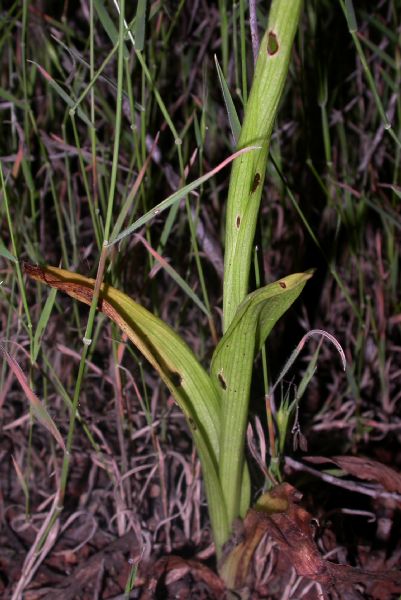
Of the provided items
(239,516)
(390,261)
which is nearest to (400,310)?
(390,261)

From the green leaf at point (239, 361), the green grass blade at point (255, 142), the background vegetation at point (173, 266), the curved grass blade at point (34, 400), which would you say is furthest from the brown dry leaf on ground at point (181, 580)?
the green grass blade at point (255, 142)

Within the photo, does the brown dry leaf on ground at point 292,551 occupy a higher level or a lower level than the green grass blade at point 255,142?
lower

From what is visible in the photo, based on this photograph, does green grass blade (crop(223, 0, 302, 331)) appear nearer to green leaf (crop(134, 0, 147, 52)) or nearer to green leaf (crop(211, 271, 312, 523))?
green leaf (crop(211, 271, 312, 523))

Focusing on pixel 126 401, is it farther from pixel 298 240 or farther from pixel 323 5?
pixel 323 5

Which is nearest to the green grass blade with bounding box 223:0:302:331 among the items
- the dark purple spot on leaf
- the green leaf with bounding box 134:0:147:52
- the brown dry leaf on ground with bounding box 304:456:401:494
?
the dark purple spot on leaf

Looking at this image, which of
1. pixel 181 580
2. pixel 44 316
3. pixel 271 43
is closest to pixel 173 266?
pixel 44 316

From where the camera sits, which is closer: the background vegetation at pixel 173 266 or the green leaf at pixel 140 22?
the green leaf at pixel 140 22

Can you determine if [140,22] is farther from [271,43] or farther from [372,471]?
[372,471]

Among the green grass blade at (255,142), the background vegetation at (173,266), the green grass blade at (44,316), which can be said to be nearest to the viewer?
the green grass blade at (255,142)

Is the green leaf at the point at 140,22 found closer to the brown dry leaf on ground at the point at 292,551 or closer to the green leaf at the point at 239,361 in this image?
the green leaf at the point at 239,361
